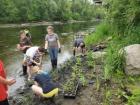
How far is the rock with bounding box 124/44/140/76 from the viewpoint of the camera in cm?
974

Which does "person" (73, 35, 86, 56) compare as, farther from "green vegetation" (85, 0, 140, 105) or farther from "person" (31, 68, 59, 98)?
"person" (31, 68, 59, 98)

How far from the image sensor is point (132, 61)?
9766 mm

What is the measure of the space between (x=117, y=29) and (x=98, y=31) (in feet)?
28.4

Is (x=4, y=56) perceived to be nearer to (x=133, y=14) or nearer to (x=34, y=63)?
(x=34, y=63)

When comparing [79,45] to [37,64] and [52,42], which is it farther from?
[37,64]

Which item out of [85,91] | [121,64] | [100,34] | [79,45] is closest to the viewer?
[85,91]

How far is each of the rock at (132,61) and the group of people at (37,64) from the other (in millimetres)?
2360

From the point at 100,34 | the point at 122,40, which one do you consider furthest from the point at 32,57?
the point at 100,34

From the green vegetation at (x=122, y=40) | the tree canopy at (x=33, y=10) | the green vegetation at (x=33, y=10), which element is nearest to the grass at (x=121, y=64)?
the green vegetation at (x=122, y=40)

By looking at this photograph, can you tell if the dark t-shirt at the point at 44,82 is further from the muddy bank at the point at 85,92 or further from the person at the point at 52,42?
the person at the point at 52,42

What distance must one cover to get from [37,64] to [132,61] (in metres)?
3.77

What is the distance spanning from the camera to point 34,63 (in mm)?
11977

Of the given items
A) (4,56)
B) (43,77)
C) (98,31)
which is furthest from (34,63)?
(98,31)

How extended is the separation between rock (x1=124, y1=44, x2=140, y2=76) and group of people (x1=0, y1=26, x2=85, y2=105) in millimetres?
2360
